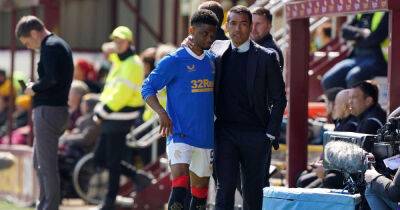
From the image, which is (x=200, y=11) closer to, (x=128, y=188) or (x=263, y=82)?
(x=263, y=82)

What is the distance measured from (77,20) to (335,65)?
858 cm

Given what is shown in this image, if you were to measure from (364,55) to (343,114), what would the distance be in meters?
2.71

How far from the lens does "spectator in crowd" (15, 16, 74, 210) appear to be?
11633 mm

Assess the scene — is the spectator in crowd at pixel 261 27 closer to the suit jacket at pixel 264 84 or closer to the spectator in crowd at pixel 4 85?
the suit jacket at pixel 264 84

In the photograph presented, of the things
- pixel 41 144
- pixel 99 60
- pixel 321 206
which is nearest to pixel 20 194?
pixel 41 144

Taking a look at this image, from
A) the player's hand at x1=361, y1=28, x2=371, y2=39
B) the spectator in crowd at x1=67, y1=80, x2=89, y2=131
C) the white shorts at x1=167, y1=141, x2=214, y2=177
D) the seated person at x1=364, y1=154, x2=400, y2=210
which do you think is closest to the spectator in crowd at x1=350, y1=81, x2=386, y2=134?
the white shorts at x1=167, y1=141, x2=214, y2=177

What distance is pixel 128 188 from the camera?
14375mm

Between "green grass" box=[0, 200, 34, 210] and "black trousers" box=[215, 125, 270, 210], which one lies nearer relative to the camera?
"black trousers" box=[215, 125, 270, 210]

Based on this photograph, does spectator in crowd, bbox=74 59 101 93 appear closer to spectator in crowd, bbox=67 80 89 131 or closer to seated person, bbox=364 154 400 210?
spectator in crowd, bbox=67 80 89 131

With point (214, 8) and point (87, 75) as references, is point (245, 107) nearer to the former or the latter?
point (214, 8)

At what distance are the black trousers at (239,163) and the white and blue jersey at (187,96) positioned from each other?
0.14 m

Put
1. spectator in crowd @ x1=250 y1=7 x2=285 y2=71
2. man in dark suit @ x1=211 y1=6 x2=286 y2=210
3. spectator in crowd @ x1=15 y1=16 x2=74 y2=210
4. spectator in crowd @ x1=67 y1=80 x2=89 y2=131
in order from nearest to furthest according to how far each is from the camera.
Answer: man in dark suit @ x1=211 y1=6 x2=286 y2=210 < spectator in crowd @ x1=250 y1=7 x2=285 y2=71 < spectator in crowd @ x1=15 y1=16 x2=74 y2=210 < spectator in crowd @ x1=67 y1=80 x2=89 y2=131

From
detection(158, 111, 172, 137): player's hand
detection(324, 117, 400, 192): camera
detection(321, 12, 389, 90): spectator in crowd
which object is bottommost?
detection(324, 117, 400, 192): camera

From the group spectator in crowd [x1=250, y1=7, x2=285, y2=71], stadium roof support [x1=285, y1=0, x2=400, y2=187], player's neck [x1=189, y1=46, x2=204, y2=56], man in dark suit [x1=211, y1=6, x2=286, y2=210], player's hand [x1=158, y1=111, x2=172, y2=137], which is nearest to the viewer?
player's hand [x1=158, y1=111, x2=172, y2=137]
